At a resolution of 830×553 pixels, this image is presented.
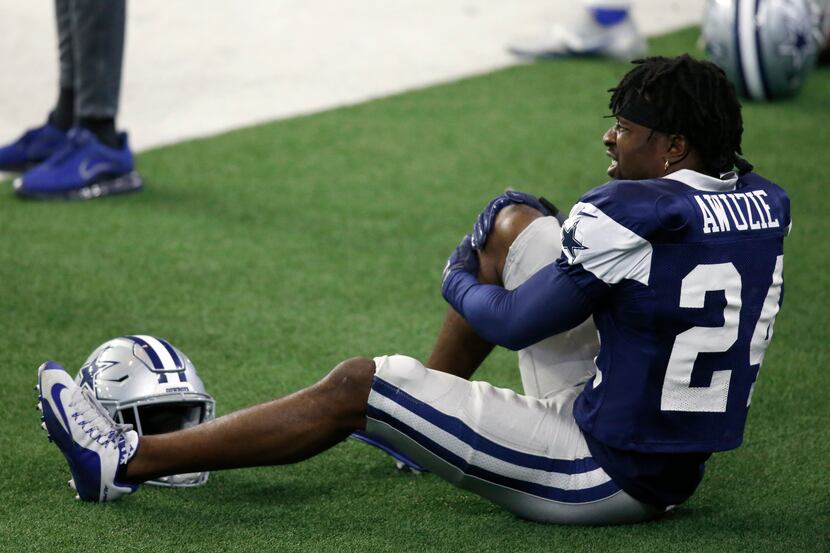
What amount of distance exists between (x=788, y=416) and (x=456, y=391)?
3.75ft

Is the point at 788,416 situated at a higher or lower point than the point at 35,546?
lower

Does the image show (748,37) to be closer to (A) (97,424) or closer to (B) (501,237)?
(B) (501,237)

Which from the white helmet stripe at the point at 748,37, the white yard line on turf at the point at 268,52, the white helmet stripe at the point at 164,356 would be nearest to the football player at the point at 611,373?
the white helmet stripe at the point at 164,356

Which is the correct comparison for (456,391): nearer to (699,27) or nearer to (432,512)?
(432,512)

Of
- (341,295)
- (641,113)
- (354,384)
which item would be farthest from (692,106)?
(341,295)

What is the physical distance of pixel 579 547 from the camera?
2.39 metres

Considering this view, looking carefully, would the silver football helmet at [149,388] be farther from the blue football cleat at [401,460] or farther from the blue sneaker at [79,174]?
the blue sneaker at [79,174]

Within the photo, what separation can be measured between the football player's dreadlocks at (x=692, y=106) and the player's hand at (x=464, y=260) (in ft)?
1.49

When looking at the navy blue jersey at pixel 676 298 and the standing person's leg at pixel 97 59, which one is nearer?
the navy blue jersey at pixel 676 298

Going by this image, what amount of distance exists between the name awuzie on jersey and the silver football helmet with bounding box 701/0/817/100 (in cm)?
393

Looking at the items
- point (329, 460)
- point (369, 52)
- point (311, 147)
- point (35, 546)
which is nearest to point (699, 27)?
point (369, 52)

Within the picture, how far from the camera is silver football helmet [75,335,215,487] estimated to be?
2.60 metres

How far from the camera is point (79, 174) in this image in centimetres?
475

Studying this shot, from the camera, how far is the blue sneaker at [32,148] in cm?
504
